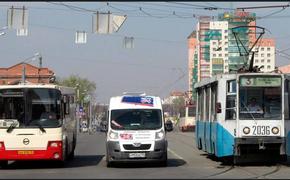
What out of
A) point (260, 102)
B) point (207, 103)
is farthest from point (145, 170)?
point (207, 103)

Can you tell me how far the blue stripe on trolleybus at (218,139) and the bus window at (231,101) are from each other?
0.48m

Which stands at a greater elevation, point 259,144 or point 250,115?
point 250,115

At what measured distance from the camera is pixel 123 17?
2736cm

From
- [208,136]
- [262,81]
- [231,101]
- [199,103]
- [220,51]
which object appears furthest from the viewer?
[220,51]

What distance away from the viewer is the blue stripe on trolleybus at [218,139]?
2108 cm

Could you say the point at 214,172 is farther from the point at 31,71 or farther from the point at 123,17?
the point at 31,71

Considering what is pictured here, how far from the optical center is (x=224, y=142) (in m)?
21.2

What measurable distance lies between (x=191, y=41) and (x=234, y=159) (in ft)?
230

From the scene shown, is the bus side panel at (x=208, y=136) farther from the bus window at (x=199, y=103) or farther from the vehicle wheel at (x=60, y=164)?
the vehicle wheel at (x=60, y=164)

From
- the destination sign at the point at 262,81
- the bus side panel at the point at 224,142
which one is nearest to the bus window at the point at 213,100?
the bus side panel at the point at 224,142

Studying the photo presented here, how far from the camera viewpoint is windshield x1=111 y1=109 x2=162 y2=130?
2133 centimetres

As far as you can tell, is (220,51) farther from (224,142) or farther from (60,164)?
(60,164)

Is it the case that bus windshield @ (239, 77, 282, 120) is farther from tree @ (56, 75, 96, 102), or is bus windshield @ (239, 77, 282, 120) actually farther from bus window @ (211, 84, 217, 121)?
tree @ (56, 75, 96, 102)

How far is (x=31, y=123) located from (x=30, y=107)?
0.51 meters
